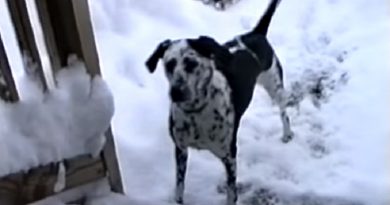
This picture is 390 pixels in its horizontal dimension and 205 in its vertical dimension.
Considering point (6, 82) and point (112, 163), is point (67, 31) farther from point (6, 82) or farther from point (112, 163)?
point (112, 163)

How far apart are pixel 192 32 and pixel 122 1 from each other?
37cm

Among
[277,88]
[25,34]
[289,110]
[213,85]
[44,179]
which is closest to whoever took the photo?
[25,34]

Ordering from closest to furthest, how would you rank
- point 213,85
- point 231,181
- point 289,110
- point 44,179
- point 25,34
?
point 25,34 < point 44,179 < point 213,85 < point 231,181 < point 289,110

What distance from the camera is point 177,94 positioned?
225 centimetres

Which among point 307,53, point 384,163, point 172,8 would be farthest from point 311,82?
point 172,8

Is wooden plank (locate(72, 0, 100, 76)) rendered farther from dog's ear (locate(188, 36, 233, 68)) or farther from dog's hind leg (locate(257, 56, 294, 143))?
dog's hind leg (locate(257, 56, 294, 143))

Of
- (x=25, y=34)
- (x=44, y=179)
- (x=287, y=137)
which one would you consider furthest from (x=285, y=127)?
(x=25, y=34)

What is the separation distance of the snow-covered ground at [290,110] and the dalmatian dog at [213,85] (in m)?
0.16

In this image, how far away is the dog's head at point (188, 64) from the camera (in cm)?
223

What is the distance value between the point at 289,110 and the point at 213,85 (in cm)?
66

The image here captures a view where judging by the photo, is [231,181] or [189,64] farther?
[231,181]

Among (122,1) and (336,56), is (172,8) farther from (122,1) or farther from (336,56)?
(336,56)

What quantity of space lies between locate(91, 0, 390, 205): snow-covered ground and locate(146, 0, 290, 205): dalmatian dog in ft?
0.53

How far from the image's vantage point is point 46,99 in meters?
2.13
